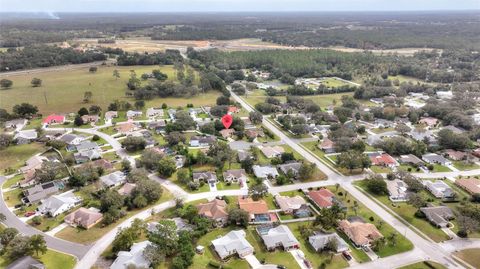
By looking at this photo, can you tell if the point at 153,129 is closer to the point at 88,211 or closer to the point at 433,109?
the point at 88,211

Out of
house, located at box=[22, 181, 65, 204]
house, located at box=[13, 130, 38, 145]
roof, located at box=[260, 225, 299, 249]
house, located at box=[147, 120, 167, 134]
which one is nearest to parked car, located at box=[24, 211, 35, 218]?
house, located at box=[22, 181, 65, 204]

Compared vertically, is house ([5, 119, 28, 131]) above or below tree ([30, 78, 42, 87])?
below

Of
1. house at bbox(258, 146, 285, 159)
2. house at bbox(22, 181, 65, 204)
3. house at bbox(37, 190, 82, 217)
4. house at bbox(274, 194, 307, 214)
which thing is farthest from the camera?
house at bbox(258, 146, 285, 159)

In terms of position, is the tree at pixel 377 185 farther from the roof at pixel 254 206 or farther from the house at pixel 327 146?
the roof at pixel 254 206

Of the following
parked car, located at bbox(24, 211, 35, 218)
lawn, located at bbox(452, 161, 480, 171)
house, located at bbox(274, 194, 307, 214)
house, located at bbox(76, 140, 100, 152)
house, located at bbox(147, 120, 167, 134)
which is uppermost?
house, located at bbox(147, 120, 167, 134)

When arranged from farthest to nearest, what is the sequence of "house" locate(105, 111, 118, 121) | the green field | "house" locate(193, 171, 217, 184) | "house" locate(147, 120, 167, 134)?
1. the green field
2. "house" locate(105, 111, 118, 121)
3. "house" locate(147, 120, 167, 134)
4. "house" locate(193, 171, 217, 184)

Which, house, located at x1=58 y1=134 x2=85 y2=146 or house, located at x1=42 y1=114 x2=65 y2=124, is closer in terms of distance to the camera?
house, located at x1=58 y1=134 x2=85 y2=146

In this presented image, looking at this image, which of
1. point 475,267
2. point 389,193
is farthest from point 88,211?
point 475,267

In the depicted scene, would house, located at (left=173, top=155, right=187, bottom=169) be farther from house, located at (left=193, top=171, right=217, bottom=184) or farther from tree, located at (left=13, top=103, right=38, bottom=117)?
tree, located at (left=13, top=103, right=38, bottom=117)
